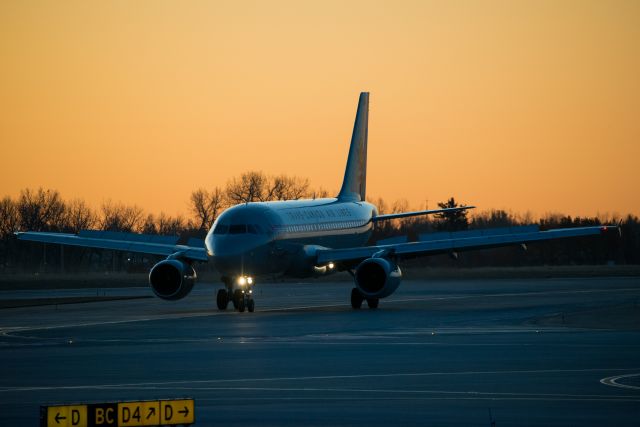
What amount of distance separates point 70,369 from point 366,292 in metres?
22.5

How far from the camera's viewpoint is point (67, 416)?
11.6 meters

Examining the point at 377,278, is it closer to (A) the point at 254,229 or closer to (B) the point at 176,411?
(A) the point at 254,229

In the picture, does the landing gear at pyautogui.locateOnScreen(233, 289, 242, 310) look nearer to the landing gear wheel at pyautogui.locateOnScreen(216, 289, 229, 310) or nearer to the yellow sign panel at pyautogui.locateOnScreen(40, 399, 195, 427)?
the landing gear wheel at pyautogui.locateOnScreen(216, 289, 229, 310)

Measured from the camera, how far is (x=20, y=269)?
120 meters

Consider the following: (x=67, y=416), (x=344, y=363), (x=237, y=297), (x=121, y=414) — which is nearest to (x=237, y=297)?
(x=237, y=297)

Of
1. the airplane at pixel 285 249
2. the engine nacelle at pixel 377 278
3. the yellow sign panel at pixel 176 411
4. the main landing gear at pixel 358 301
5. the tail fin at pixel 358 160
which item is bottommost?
the yellow sign panel at pixel 176 411

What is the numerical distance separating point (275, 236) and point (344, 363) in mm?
23065

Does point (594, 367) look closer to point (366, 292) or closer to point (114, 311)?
point (366, 292)

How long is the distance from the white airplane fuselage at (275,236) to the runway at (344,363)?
7.44ft

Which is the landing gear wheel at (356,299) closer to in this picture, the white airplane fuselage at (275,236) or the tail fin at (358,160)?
the white airplane fuselage at (275,236)

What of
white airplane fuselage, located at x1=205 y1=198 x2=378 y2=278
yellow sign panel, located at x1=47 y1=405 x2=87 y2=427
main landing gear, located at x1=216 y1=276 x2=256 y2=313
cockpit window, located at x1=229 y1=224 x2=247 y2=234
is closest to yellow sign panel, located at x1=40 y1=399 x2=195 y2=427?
yellow sign panel, located at x1=47 y1=405 x2=87 y2=427

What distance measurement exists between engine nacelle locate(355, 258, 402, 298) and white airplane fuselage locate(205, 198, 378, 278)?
3.52 meters

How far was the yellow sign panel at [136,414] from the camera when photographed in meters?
11.9

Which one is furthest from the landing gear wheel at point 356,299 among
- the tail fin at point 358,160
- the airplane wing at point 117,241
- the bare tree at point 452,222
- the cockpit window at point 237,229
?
the bare tree at point 452,222
